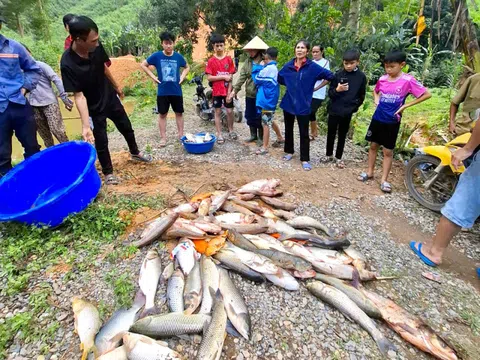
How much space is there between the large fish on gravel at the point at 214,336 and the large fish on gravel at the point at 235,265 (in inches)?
16.7

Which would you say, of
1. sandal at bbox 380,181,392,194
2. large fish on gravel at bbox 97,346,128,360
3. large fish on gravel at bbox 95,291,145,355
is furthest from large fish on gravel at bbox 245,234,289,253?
sandal at bbox 380,181,392,194

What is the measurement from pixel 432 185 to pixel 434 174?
162mm

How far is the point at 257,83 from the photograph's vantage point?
207 inches

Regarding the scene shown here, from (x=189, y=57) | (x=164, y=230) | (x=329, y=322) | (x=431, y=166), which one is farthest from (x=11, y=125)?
(x=189, y=57)

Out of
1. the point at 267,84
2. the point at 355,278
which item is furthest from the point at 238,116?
the point at 355,278

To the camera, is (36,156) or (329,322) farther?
(36,156)

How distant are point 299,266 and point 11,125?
3817 mm

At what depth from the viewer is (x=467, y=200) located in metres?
2.73

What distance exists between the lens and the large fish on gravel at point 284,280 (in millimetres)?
2605

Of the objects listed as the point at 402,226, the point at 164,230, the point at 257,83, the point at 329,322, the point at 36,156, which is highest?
the point at 257,83

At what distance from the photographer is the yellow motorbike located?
381 cm

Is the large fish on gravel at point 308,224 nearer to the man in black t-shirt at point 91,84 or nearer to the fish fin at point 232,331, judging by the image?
the fish fin at point 232,331

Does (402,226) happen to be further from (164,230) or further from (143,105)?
(143,105)

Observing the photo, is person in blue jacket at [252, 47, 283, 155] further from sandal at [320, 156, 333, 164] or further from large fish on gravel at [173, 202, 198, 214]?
large fish on gravel at [173, 202, 198, 214]
